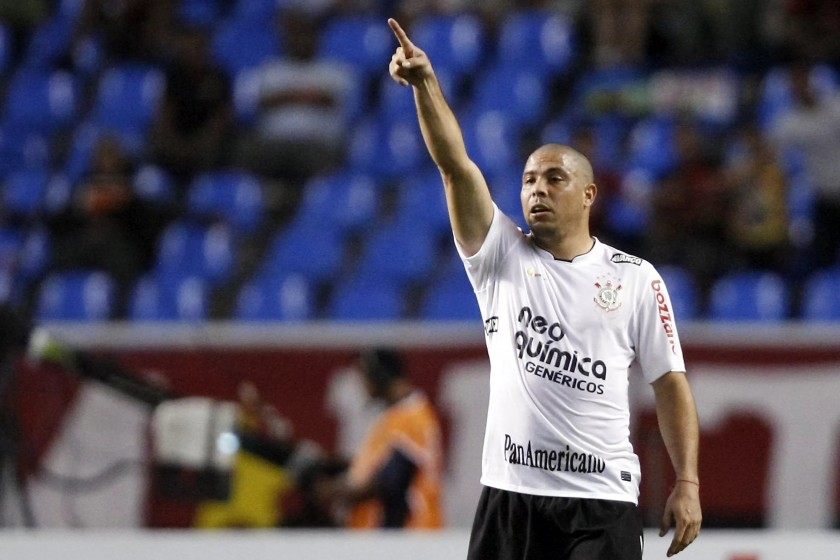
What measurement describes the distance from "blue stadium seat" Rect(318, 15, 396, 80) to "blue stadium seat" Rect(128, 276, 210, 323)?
2.89 m

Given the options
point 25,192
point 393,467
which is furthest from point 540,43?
point 393,467

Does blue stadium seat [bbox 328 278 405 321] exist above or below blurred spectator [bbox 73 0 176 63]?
below

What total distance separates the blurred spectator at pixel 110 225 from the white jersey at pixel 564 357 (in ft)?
21.6

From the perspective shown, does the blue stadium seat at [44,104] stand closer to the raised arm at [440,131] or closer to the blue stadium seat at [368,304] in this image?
the blue stadium seat at [368,304]

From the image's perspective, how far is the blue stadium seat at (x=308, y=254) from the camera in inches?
421

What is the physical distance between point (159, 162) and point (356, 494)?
5720 millimetres

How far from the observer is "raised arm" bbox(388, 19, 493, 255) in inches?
164

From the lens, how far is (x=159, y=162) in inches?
467

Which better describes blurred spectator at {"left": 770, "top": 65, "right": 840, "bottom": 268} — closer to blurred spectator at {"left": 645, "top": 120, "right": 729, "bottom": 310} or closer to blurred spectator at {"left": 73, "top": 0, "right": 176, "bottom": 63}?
blurred spectator at {"left": 645, "top": 120, "right": 729, "bottom": 310}

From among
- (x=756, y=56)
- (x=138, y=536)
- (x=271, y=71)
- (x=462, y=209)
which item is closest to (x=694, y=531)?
(x=462, y=209)

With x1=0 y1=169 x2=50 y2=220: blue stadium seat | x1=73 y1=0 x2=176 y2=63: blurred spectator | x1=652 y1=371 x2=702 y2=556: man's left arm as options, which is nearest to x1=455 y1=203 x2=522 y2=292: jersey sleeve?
x1=652 y1=371 x2=702 y2=556: man's left arm

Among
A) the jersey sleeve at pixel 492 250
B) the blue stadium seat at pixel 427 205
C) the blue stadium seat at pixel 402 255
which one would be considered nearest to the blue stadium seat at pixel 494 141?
the blue stadium seat at pixel 427 205

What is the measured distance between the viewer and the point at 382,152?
457 inches

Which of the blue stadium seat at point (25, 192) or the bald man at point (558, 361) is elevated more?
the blue stadium seat at point (25, 192)
